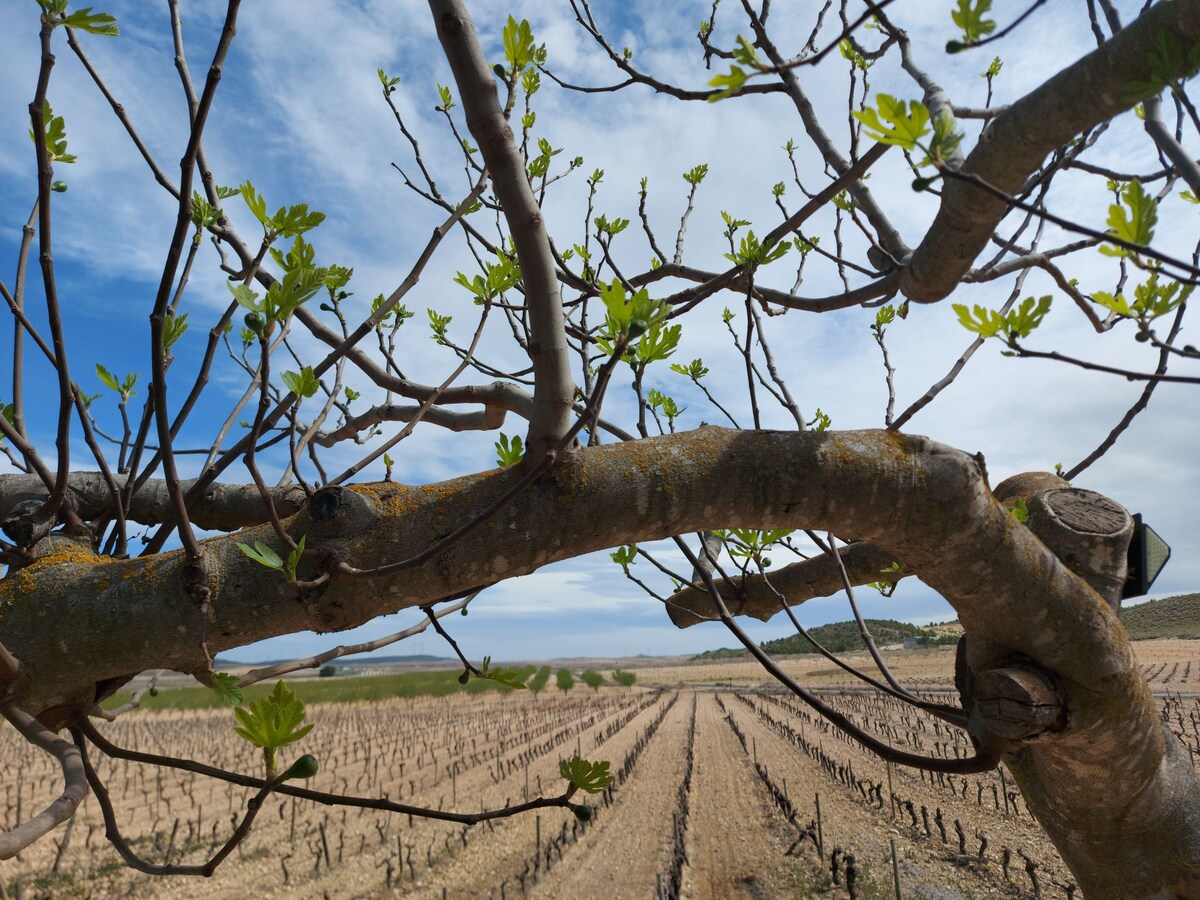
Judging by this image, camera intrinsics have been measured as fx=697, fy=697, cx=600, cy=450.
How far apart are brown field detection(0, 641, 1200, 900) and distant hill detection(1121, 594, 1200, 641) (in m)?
37.3

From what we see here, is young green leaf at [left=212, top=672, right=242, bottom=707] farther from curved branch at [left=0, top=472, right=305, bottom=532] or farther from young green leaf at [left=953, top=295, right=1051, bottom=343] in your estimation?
young green leaf at [left=953, top=295, right=1051, bottom=343]

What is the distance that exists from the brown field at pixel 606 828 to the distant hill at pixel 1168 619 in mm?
37336

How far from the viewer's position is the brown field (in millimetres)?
7504

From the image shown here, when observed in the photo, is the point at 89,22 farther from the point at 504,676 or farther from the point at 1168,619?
the point at 1168,619

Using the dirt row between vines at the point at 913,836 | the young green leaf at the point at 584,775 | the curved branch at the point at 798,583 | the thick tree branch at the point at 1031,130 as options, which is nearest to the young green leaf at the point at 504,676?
the young green leaf at the point at 584,775

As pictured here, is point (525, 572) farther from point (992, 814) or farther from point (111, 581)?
point (992, 814)

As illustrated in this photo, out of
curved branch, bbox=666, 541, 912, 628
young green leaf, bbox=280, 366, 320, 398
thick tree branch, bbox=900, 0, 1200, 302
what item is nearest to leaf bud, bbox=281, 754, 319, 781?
young green leaf, bbox=280, 366, 320, 398

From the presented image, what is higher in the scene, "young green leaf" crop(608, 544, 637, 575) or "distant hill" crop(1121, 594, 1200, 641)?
"young green leaf" crop(608, 544, 637, 575)

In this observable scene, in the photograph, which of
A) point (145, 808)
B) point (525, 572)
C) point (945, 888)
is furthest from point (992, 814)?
point (145, 808)

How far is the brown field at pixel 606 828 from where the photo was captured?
295 inches

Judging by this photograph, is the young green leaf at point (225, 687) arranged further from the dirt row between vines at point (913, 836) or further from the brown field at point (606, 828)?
the dirt row between vines at point (913, 836)

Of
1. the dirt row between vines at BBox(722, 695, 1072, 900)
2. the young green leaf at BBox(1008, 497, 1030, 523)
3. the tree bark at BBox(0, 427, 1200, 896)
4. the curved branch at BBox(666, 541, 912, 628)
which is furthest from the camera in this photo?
the dirt row between vines at BBox(722, 695, 1072, 900)

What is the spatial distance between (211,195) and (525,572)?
0.95m

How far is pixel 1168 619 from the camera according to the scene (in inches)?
1984
